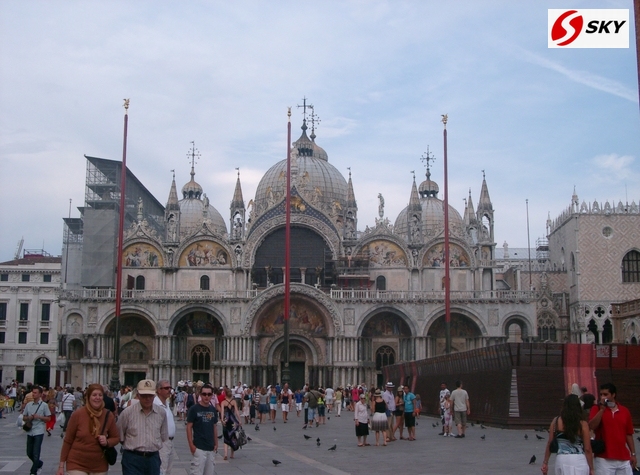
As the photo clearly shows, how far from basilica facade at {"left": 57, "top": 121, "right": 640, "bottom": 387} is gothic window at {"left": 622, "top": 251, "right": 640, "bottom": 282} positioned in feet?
13.8

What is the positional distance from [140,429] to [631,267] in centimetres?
5390

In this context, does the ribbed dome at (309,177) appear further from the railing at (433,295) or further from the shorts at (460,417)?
the shorts at (460,417)

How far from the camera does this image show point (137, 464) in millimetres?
10703

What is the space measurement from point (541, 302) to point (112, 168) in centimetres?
3085

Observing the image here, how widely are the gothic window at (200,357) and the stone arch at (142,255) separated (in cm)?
596

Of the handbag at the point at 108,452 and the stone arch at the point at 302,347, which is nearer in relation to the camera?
the handbag at the point at 108,452

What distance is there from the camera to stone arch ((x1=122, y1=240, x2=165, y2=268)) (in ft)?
191

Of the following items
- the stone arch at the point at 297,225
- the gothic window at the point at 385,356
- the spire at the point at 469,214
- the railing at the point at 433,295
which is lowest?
the gothic window at the point at 385,356

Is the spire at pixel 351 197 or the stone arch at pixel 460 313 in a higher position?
the spire at pixel 351 197

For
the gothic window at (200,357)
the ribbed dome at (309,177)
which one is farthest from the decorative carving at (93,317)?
the ribbed dome at (309,177)

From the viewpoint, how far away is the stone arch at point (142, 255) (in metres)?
58.2

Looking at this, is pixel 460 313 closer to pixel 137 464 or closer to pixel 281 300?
pixel 281 300

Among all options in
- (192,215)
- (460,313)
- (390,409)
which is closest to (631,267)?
(460,313)

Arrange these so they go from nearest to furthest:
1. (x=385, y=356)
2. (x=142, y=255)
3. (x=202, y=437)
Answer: (x=202, y=437) < (x=385, y=356) < (x=142, y=255)
